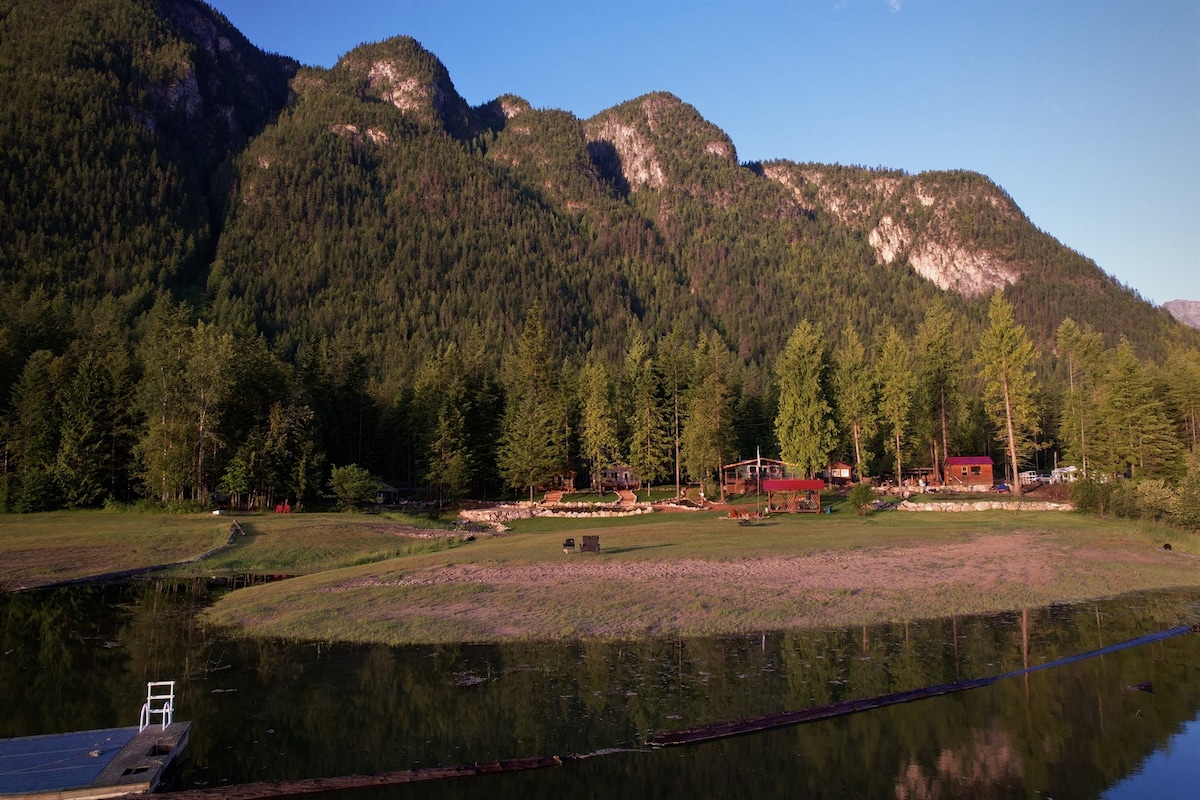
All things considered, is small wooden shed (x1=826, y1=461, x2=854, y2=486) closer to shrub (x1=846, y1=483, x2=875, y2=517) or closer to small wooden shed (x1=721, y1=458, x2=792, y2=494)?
small wooden shed (x1=721, y1=458, x2=792, y2=494)

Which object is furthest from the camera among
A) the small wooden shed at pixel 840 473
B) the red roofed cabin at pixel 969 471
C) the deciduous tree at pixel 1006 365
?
the small wooden shed at pixel 840 473

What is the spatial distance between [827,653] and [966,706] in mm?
4390

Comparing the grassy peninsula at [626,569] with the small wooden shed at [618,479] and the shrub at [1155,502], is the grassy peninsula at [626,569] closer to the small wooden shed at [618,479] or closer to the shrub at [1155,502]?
the shrub at [1155,502]

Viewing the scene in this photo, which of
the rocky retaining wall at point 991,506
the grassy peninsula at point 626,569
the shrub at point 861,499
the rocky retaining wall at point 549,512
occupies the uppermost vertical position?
the shrub at point 861,499

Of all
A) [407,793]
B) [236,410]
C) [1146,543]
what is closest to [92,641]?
[407,793]

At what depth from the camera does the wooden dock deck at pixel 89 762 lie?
12.2m

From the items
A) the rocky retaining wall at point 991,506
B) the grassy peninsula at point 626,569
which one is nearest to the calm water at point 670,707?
the grassy peninsula at point 626,569

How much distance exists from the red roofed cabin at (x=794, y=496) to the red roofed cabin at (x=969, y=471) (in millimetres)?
26749

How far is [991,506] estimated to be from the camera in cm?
5962

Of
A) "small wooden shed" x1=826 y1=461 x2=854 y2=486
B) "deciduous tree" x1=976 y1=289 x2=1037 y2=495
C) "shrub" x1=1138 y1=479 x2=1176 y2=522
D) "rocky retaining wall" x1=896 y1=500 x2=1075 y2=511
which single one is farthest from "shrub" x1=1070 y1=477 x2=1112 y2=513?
"small wooden shed" x1=826 y1=461 x2=854 y2=486

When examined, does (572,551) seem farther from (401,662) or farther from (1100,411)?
→ (1100,411)

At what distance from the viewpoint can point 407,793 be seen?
12695mm

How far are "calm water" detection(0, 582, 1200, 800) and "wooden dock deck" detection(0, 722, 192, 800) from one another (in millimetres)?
709

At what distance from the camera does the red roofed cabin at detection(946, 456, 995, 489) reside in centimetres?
8349
